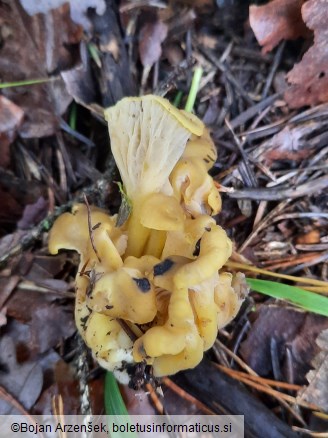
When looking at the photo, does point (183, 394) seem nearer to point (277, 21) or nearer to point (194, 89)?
point (194, 89)

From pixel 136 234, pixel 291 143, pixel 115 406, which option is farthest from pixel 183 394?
pixel 291 143

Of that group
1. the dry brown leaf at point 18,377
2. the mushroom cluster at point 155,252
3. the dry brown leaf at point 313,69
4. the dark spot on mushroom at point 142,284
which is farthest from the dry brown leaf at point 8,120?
the dry brown leaf at point 313,69

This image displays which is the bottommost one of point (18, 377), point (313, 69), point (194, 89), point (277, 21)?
point (18, 377)

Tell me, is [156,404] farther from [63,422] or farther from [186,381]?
[63,422]

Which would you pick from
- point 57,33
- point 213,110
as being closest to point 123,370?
point 213,110

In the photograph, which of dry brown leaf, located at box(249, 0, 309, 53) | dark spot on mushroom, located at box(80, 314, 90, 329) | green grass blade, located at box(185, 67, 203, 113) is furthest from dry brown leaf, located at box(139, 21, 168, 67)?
dark spot on mushroom, located at box(80, 314, 90, 329)

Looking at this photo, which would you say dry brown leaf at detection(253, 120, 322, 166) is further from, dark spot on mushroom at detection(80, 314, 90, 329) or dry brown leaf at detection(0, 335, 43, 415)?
dry brown leaf at detection(0, 335, 43, 415)

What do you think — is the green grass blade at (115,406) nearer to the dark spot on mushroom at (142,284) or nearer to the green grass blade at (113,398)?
the green grass blade at (113,398)
